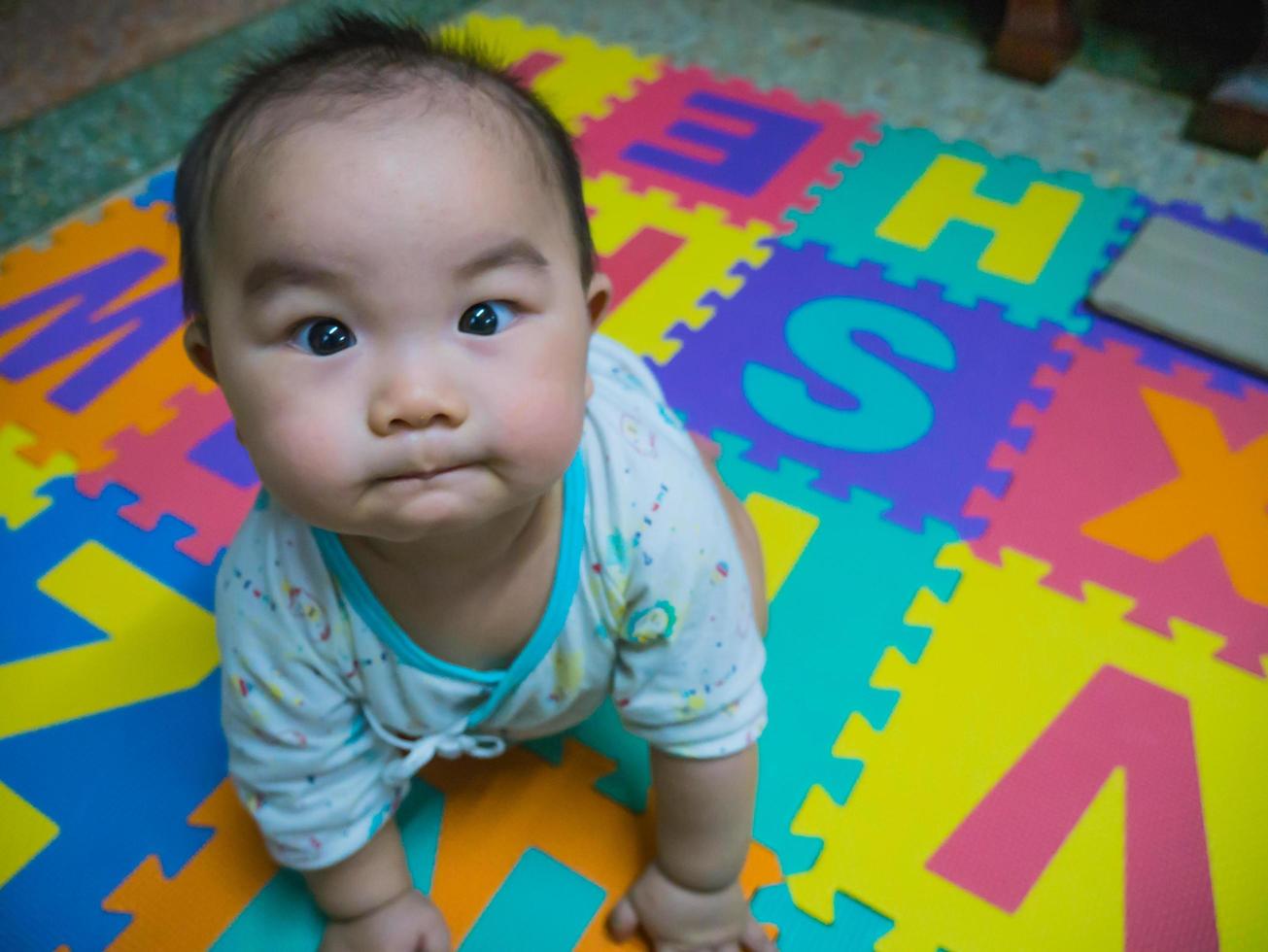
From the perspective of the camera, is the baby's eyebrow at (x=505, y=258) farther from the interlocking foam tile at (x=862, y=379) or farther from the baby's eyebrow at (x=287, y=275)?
the interlocking foam tile at (x=862, y=379)

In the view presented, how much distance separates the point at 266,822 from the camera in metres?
0.58

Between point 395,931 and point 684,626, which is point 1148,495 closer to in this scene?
point 684,626

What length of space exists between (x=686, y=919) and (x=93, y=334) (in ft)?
2.94

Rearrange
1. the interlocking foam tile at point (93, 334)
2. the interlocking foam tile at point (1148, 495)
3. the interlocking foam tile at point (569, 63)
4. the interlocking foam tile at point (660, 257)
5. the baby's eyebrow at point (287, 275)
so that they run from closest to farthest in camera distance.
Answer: the baby's eyebrow at point (287, 275), the interlocking foam tile at point (1148, 495), the interlocking foam tile at point (93, 334), the interlocking foam tile at point (660, 257), the interlocking foam tile at point (569, 63)

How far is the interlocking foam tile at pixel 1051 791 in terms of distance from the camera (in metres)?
→ 0.68

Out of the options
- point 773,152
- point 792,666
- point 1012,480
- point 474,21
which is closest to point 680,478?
point 792,666

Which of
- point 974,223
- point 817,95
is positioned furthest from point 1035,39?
point 974,223

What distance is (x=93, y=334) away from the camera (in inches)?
42.3

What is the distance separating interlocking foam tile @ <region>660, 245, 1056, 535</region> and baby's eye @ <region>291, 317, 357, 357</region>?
603 millimetres

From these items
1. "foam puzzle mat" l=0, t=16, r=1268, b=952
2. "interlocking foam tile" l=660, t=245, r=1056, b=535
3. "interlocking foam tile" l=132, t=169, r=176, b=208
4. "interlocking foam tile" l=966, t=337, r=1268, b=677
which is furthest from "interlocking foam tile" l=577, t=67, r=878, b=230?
"interlocking foam tile" l=132, t=169, r=176, b=208

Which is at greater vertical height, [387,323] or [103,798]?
[387,323]

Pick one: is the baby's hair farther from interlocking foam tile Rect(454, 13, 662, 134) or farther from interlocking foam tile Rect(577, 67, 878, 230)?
interlocking foam tile Rect(454, 13, 662, 134)

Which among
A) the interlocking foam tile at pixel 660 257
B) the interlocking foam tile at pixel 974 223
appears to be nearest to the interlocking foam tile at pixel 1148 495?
the interlocking foam tile at pixel 974 223

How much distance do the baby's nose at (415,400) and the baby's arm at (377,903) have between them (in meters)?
0.34
